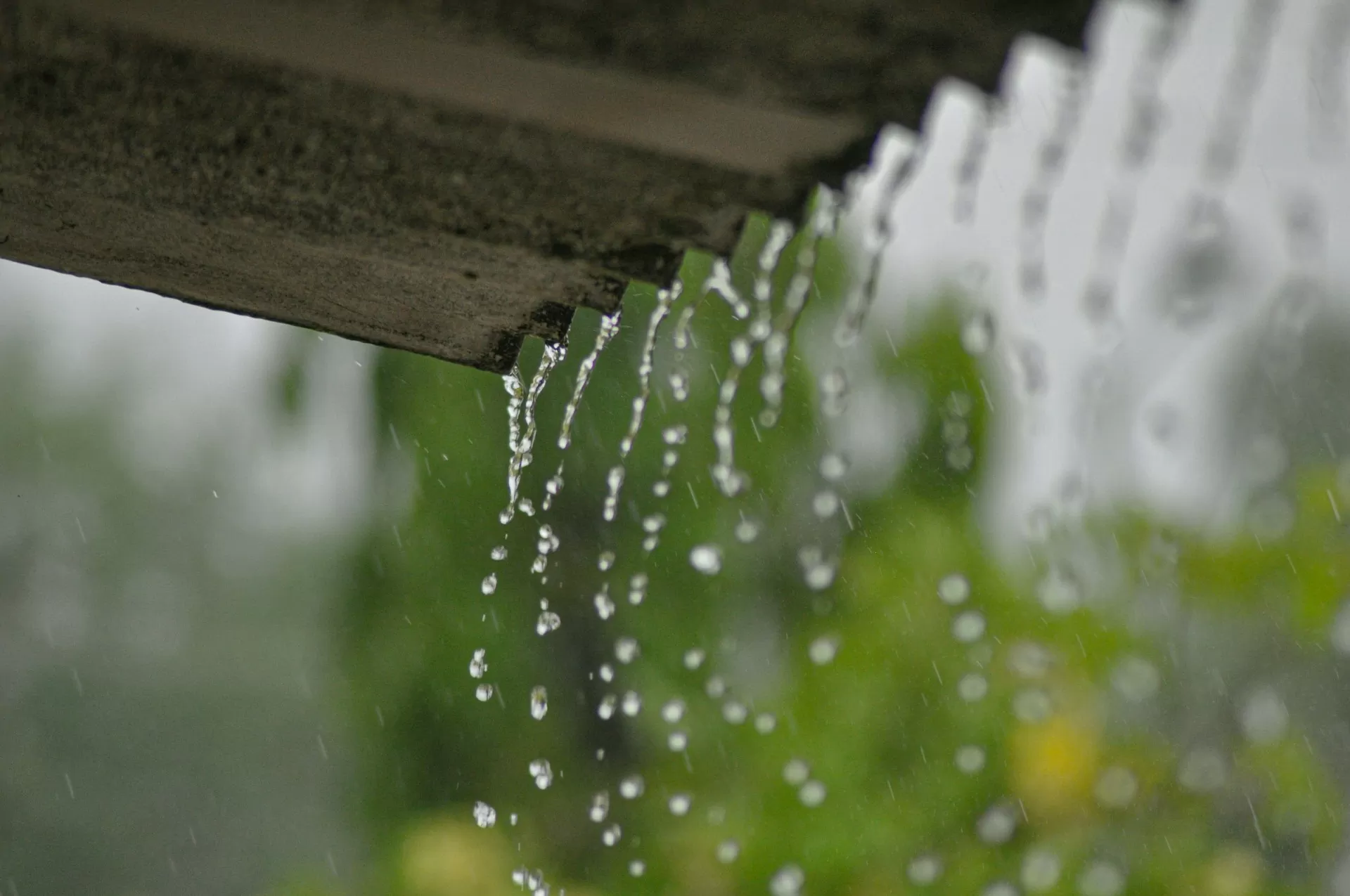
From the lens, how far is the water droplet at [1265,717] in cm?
821

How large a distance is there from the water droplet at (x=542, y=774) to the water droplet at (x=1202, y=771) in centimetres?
477

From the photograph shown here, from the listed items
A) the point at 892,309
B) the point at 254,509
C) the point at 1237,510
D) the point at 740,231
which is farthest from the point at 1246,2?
the point at 254,509

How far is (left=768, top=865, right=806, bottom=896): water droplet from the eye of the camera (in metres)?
8.08

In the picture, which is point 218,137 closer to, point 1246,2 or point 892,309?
point 1246,2

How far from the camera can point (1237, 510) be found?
8.28m

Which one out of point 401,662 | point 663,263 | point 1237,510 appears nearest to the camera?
point 663,263

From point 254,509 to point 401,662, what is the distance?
6212 millimetres

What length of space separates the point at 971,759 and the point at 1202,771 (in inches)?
56.4

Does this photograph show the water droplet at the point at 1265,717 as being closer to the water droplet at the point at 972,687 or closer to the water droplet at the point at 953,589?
the water droplet at the point at 972,687

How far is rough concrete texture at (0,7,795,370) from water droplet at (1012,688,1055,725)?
740 centimetres

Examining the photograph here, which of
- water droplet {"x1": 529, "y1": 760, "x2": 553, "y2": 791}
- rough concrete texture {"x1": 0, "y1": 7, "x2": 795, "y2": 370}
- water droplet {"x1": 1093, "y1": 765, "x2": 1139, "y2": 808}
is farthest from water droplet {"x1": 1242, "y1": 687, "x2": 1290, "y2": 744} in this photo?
rough concrete texture {"x1": 0, "y1": 7, "x2": 795, "y2": 370}

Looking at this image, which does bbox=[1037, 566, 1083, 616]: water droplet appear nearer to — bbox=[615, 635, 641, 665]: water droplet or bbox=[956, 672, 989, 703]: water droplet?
bbox=[956, 672, 989, 703]: water droplet

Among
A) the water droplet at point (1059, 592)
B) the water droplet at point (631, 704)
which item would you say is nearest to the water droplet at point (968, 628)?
the water droplet at point (1059, 592)

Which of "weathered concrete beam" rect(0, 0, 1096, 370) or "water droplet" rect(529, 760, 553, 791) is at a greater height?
"weathered concrete beam" rect(0, 0, 1096, 370)
